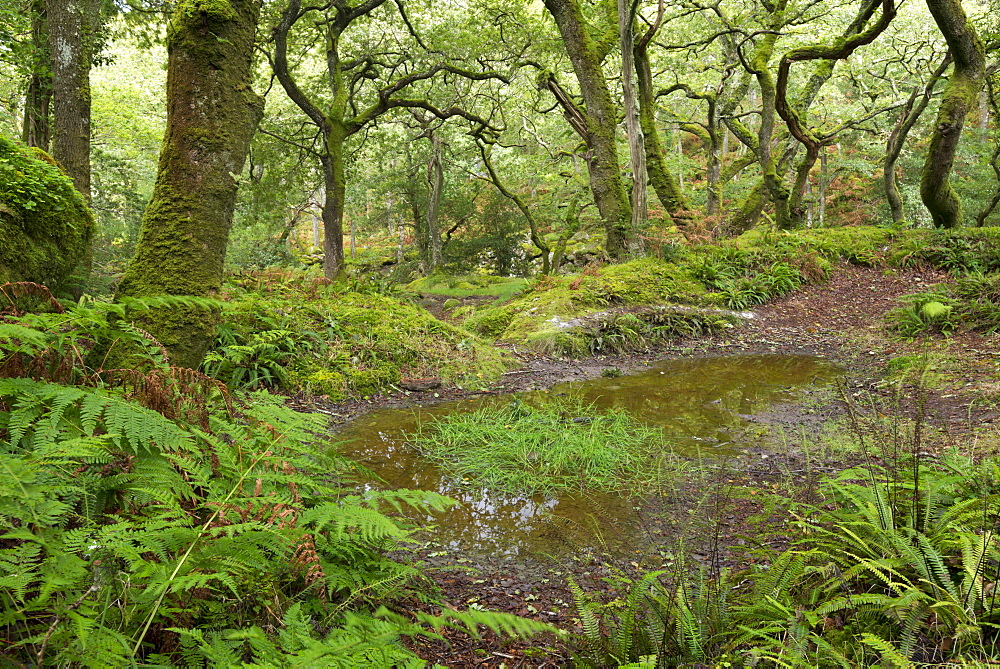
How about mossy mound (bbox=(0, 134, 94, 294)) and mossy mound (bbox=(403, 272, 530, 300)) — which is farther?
mossy mound (bbox=(403, 272, 530, 300))

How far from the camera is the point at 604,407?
540 centimetres

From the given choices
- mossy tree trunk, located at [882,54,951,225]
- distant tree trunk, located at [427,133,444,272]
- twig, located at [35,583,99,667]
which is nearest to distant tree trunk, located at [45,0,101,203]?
twig, located at [35,583,99,667]

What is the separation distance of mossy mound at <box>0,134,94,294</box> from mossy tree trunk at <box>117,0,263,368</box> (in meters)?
0.67

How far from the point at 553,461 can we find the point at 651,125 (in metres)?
11.1

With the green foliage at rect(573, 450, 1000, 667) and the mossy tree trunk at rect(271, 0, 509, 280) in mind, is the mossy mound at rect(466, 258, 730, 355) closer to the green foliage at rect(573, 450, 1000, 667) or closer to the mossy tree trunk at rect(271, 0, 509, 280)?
the mossy tree trunk at rect(271, 0, 509, 280)

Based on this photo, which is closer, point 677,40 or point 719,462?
point 719,462

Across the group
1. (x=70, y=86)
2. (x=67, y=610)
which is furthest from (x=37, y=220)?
(x=67, y=610)

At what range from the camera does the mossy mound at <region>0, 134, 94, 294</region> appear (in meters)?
3.75

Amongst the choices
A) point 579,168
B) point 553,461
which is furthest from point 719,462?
point 579,168

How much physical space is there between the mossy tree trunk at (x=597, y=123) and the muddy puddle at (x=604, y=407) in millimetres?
4912

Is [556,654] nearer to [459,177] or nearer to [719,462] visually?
[719,462]

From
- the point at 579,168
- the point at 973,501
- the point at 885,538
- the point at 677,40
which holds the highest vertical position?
the point at 677,40

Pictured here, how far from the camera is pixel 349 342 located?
665 centimetres

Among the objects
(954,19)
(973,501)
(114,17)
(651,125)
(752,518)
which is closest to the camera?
(973,501)
